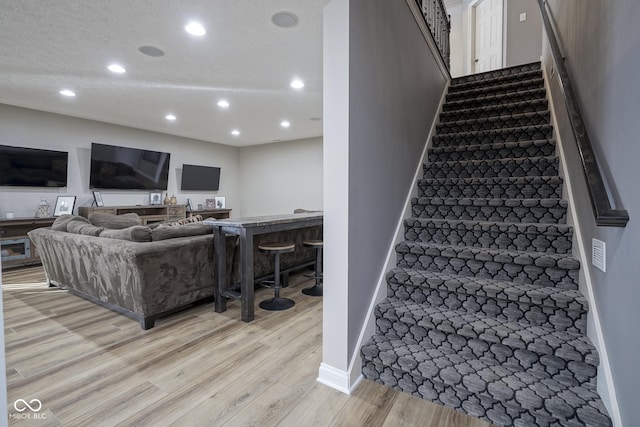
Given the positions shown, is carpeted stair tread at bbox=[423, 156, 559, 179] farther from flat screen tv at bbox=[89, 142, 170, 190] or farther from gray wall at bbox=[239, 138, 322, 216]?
flat screen tv at bbox=[89, 142, 170, 190]

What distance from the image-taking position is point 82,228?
10.6 feet

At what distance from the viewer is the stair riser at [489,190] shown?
7.88ft

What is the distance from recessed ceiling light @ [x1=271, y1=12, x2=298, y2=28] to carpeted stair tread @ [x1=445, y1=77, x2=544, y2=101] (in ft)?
8.10

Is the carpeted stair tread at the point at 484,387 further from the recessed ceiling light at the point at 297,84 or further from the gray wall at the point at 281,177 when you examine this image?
the gray wall at the point at 281,177

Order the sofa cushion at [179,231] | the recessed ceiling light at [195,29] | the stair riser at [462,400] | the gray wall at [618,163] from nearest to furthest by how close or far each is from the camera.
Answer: the gray wall at [618,163], the stair riser at [462,400], the recessed ceiling light at [195,29], the sofa cushion at [179,231]

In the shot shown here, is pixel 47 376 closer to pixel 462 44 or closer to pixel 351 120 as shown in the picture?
pixel 351 120

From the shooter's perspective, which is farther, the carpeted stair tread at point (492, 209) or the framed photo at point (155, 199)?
the framed photo at point (155, 199)

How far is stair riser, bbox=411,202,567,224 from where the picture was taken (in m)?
2.20

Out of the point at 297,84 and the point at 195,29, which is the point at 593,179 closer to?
the point at 195,29

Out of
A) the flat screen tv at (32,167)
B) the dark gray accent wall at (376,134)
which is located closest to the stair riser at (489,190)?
the dark gray accent wall at (376,134)

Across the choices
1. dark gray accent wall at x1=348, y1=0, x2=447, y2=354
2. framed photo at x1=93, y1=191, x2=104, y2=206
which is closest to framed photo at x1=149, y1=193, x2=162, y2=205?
framed photo at x1=93, y1=191, x2=104, y2=206

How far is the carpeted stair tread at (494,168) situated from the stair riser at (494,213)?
47 centimetres

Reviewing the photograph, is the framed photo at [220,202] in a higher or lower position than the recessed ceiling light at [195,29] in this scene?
lower

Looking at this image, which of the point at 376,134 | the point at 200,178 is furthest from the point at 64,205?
the point at 376,134
